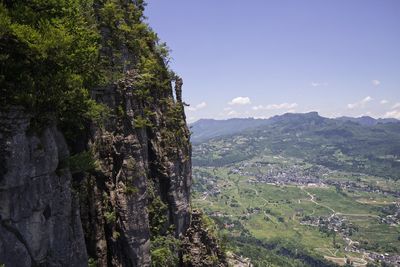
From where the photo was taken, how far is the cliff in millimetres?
21880

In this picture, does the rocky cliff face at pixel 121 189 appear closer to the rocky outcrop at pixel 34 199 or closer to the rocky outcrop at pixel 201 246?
the rocky outcrop at pixel 201 246

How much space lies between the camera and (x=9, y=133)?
2177cm

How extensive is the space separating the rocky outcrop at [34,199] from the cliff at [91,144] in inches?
2.4

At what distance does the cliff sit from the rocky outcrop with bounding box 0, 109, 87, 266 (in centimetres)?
6

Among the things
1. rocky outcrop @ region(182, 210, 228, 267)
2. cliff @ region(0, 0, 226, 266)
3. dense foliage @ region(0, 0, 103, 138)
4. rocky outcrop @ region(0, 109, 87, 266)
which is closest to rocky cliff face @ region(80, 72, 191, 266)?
cliff @ region(0, 0, 226, 266)

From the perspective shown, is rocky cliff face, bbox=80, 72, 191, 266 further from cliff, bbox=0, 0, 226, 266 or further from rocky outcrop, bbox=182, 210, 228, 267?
rocky outcrop, bbox=182, 210, 228, 267

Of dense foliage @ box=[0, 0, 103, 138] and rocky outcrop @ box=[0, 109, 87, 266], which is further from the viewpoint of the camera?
rocky outcrop @ box=[0, 109, 87, 266]

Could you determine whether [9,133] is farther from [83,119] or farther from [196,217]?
[196,217]

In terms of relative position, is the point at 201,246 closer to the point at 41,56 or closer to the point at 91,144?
the point at 91,144

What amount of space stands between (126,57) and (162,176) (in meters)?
13.0

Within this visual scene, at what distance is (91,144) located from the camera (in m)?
32.7

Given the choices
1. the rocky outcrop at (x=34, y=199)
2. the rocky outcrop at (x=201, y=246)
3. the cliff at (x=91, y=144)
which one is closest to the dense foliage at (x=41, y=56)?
the cliff at (x=91, y=144)

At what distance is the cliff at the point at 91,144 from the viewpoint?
71.8 ft

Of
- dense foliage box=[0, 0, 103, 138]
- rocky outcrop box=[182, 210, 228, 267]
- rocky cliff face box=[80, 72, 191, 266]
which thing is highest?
dense foliage box=[0, 0, 103, 138]
